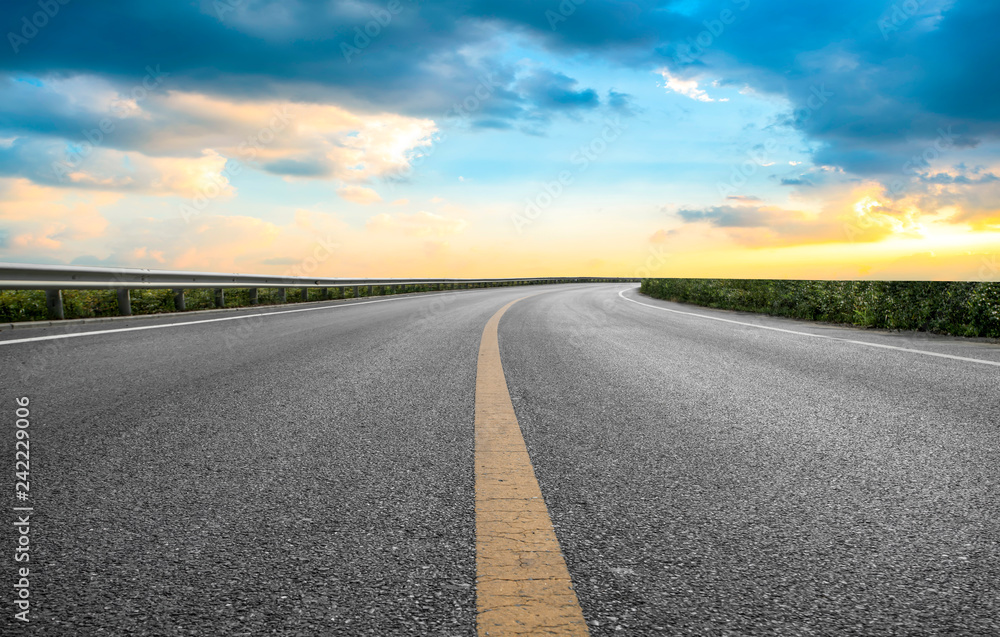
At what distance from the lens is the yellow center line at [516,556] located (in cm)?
141

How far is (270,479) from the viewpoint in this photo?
93.4 inches

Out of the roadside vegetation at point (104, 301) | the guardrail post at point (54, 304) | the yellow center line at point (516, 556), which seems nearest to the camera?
the yellow center line at point (516, 556)

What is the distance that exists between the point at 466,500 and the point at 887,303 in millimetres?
11920

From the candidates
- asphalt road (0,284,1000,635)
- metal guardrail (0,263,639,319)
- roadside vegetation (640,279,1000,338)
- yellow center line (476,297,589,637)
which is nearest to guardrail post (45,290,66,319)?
metal guardrail (0,263,639,319)

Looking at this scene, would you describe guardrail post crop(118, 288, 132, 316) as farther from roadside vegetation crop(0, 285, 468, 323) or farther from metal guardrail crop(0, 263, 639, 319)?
roadside vegetation crop(0, 285, 468, 323)

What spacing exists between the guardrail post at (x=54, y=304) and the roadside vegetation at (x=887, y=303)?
14.3 m

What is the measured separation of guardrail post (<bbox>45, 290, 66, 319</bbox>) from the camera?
939 centimetres

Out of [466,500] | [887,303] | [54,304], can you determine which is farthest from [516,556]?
[887,303]

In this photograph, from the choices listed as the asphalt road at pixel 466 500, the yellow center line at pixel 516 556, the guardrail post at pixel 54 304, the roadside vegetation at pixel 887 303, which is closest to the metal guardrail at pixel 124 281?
the guardrail post at pixel 54 304

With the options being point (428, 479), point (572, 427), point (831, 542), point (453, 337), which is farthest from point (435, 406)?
point (453, 337)

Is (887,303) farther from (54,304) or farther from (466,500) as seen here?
(54,304)

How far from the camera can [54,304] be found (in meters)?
9.41

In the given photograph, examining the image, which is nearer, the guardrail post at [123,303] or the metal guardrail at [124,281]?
the metal guardrail at [124,281]

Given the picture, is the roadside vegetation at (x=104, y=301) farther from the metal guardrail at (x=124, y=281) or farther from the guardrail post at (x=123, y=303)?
the guardrail post at (x=123, y=303)
